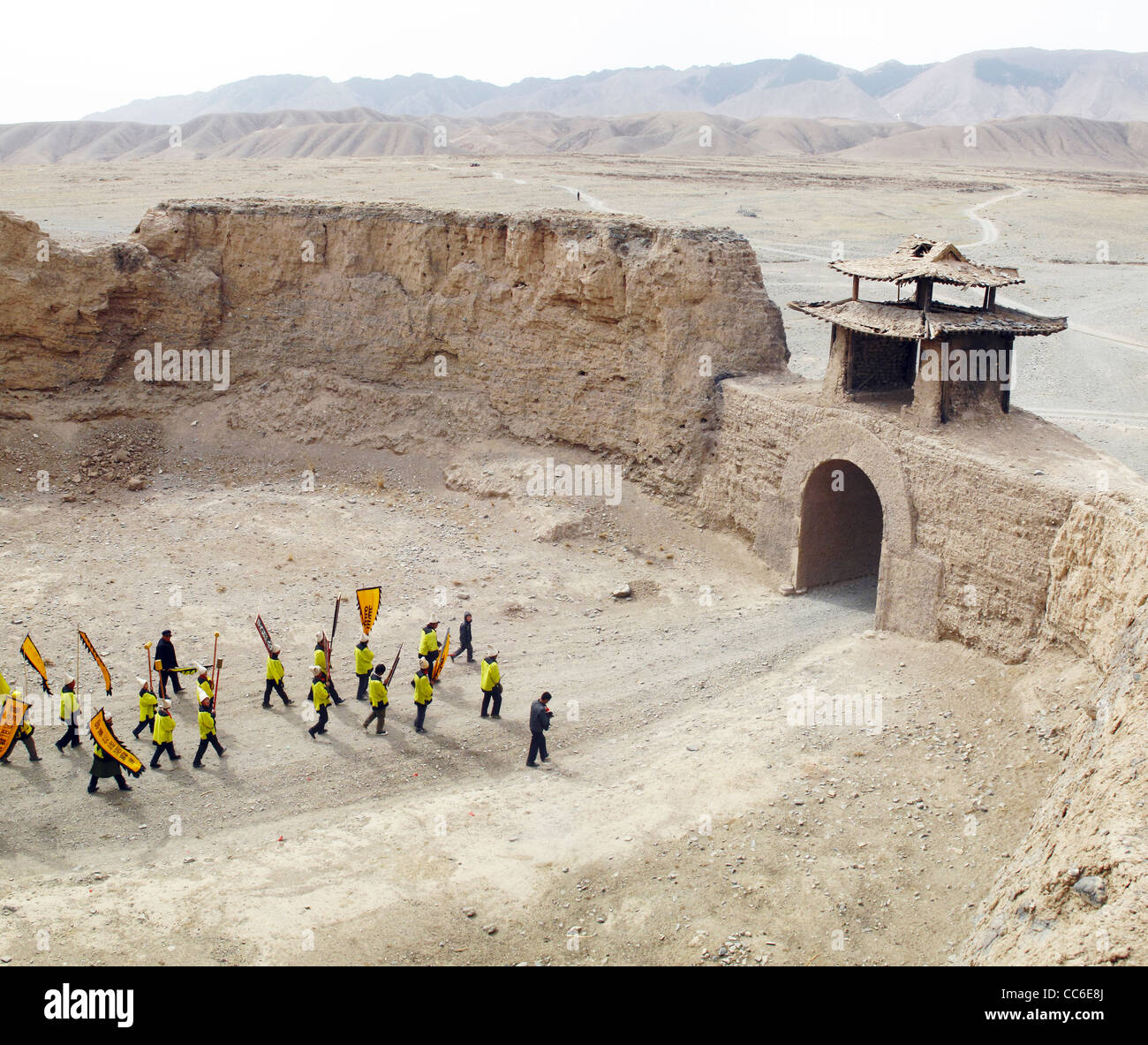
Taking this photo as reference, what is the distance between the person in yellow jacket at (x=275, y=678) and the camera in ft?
50.2

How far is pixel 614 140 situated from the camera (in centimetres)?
11150

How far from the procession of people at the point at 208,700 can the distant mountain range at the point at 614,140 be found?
87.9 m

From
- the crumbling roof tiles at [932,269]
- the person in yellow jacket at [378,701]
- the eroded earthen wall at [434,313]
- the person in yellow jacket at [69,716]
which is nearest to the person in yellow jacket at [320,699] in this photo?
the person in yellow jacket at [378,701]

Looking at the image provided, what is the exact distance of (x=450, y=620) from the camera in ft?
60.7

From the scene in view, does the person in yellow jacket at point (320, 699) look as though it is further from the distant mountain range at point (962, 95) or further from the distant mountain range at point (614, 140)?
the distant mountain range at point (962, 95)

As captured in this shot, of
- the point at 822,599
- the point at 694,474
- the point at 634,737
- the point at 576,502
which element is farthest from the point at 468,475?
the point at 634,737

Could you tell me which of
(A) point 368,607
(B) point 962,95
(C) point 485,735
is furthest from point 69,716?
(B) point 962,95

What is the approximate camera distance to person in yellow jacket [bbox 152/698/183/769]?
1369 cm

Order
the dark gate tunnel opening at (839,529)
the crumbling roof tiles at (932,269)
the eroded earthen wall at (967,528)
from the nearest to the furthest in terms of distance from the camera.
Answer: the eroded earthen wall at (967,528) → the crumbling roof tiles at (932,269) → the dark gate tunnel opening at (839,529)

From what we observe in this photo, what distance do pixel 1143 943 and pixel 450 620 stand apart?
1309 centimetres

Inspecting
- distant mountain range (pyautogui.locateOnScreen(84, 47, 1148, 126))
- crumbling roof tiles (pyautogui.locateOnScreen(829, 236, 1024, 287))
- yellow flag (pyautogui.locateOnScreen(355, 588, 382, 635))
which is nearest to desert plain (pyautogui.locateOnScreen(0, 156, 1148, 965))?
yellow flag (pyautogui.locateOnScreen(355, 588, 382, 635))

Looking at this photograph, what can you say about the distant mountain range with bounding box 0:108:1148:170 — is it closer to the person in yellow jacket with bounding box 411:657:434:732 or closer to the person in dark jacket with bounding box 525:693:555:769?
the person in yellow jacket with bounding box 411:657:434:732

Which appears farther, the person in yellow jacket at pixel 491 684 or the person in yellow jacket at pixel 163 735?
the person in yellow jacket at pixel 491 684

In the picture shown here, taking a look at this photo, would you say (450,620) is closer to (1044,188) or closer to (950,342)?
(950,342)
